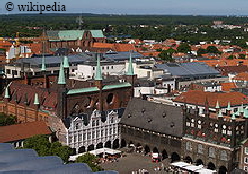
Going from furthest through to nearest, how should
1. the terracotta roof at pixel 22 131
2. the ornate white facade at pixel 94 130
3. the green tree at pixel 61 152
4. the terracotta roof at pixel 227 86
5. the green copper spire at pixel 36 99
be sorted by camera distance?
the terracotta roof at pixel 227 86 → the green copper spire at pixel 36 99 → the ornate white facade at pixel 94 130 → the terracotta roof at pixel 22 131 → the green tree at pixel 61 152

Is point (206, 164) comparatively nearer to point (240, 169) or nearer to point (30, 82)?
point (240, 169)

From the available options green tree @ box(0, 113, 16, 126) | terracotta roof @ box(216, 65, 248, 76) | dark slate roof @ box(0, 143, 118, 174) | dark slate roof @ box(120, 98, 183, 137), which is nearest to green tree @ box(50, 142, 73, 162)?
dark slate roof @ box(0, 143, 118, 174)

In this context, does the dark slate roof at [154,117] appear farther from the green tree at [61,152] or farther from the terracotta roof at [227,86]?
the terracotta roof at [227,86]

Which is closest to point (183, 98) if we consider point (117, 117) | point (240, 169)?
point (117, 117)

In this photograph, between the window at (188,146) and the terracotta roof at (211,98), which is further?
the terracotta roof at (211,98)

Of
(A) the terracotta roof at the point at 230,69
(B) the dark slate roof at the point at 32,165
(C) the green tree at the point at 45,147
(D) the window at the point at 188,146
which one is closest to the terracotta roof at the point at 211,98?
(D) the window at the point at 188,146

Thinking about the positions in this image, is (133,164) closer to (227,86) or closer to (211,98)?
(211,98)

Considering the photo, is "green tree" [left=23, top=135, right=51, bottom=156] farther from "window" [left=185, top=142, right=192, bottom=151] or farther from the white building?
the white building
